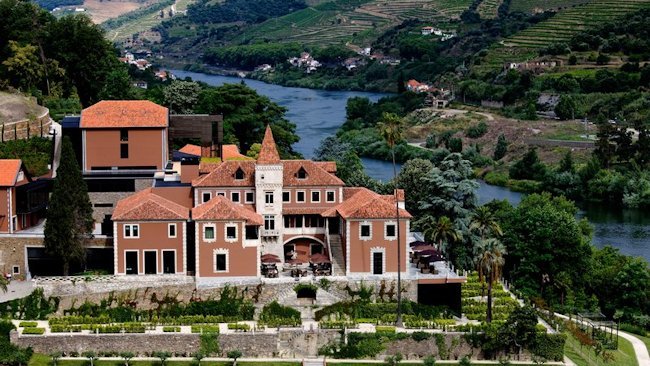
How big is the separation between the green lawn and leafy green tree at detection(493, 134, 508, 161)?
54.5 metres

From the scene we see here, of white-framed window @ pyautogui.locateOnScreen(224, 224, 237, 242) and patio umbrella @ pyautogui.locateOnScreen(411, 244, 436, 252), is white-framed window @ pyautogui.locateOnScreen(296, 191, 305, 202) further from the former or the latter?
patio umbrella @ pyautogui.locateOnScreen(411, 244, 436, 252)

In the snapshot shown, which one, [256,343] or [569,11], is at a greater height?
[569,11]

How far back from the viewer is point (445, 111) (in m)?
119

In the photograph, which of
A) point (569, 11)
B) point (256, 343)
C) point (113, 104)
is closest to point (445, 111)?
point (569, 11)

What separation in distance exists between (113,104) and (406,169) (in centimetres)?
1555

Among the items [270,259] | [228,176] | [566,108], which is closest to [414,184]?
[228,176]

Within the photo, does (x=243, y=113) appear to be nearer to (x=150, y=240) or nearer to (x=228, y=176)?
(x=228, y=176)

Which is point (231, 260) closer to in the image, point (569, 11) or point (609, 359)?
point (609, 359)

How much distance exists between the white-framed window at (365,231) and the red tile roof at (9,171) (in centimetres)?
1417

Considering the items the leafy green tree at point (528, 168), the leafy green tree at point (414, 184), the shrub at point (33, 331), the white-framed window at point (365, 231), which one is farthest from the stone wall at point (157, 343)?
the leafy green tree at point (528, 168)

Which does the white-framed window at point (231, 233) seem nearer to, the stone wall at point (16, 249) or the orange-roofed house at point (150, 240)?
the orange-roofed house at point (150, 240)

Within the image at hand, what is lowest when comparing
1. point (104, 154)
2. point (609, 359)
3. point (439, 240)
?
point (609, 359)

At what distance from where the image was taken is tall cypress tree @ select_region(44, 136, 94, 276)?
1751 inches

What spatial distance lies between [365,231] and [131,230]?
9100mm
